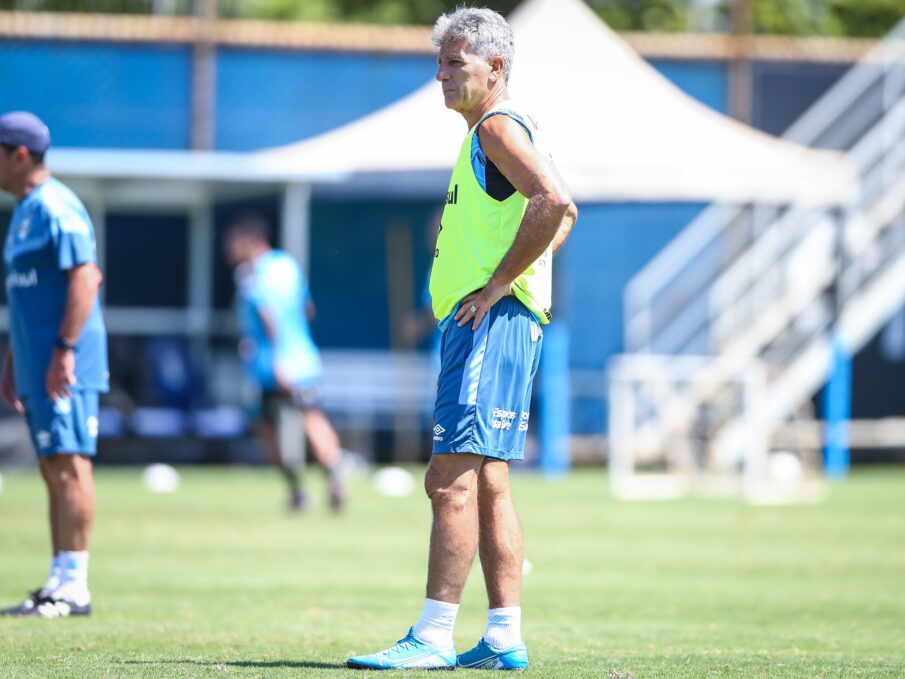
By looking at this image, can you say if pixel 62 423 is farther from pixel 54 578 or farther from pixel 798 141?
pixel 798 141

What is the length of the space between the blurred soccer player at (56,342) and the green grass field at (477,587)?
0.33m

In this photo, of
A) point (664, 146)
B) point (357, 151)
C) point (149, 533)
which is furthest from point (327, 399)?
point (149, 533)

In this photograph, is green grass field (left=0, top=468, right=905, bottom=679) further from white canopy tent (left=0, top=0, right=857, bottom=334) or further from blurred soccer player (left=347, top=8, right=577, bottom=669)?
white canopy tent (left=0, top=0, right=857, bottom=334)

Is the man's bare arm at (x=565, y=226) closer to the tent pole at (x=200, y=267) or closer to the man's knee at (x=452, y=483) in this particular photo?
the man's knee at (x=452, y=483)

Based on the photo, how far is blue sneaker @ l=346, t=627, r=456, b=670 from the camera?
5.29 meters

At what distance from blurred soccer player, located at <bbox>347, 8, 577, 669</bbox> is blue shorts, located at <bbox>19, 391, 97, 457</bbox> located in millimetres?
2278

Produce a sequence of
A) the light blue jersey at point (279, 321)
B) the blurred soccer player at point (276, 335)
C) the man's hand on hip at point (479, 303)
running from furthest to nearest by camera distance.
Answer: the light blue jersey at point (279, 321)
the blurred soccer player at point (276, 335)
the man's hand on hip at point (479, 303)

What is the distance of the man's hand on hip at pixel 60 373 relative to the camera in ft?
23.0

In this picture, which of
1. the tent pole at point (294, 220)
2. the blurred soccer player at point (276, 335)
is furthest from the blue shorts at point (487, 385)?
the tent pole at point (294, 220)

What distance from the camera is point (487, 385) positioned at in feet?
17.7

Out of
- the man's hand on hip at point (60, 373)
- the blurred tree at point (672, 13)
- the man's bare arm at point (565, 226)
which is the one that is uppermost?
the blurred tree at point (672, 13)

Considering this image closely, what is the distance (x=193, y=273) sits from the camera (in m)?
23.0

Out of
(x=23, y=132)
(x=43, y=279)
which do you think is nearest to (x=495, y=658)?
(x=43, y=279)

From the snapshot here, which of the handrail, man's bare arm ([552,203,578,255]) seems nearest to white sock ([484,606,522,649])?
man's bare arm ([552,203,578,255])
